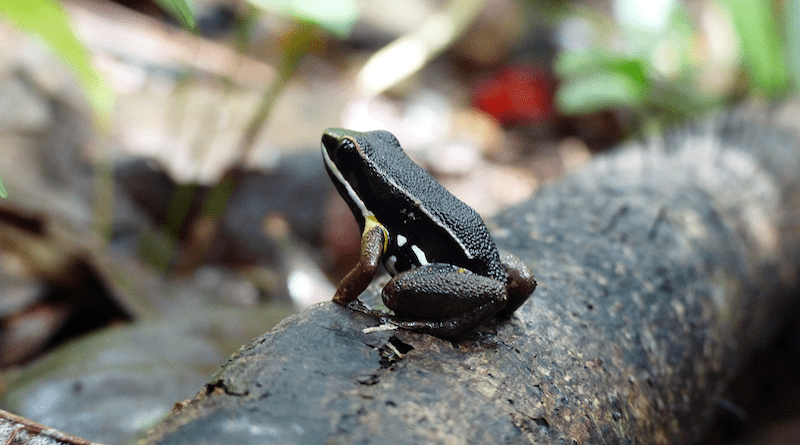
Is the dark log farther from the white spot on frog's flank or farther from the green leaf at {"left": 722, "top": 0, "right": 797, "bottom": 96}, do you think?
the green leaf at {"left": 722, "top": 0, "right": 797, "bottom": 96}

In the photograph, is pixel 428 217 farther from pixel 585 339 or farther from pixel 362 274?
pixel 585 339

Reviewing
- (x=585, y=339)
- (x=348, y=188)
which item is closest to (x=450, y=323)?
→ (x=585, y=339)

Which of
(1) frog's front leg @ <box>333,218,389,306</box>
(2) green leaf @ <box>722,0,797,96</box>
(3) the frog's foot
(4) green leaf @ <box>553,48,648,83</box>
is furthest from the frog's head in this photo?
(2) green leaf @ <box>722,0,797,96</box>

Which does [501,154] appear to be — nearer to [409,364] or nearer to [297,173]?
[297,173]

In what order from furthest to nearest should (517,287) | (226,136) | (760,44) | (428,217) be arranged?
(226,136)
(760,44)
(428,217)
(517,287)

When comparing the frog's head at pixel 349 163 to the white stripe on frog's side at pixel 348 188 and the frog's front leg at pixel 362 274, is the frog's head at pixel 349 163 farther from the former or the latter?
the frog's front leg at pixel 362 274

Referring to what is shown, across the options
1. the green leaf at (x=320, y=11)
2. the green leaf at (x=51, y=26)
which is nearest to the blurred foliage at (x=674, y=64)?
the green leaf at (x=320, y=11)

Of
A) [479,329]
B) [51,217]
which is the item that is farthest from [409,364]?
[51,217]

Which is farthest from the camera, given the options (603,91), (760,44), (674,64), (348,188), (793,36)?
→ (674,64)
